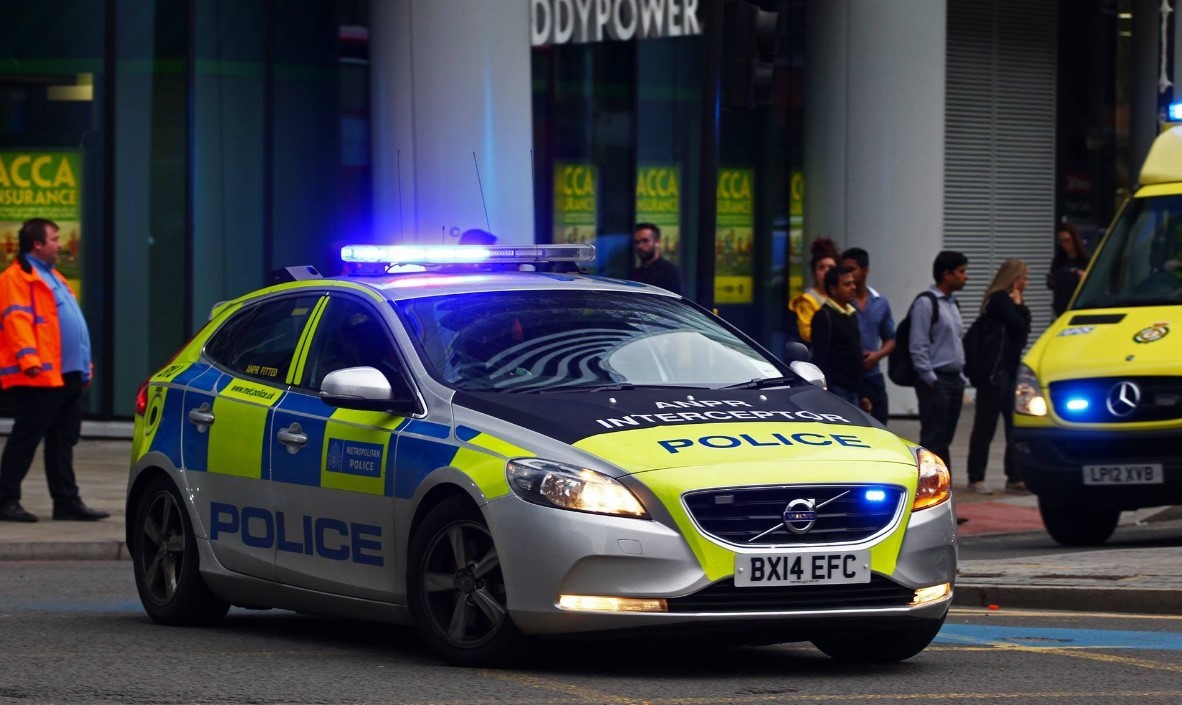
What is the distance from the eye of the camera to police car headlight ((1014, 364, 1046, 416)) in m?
12.9

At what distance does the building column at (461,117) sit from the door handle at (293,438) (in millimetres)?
11135

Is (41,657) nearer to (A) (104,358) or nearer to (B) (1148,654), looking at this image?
(B) (1148,654)

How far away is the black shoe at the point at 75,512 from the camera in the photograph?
Answer: 1404cm

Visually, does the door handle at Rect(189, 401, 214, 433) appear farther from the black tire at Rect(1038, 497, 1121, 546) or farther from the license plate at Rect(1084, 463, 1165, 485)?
the black tire at Rect(1038, 497, 1121, 546)

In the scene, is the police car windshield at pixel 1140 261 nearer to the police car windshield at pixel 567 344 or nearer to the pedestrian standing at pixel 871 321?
the pedestrian standing at pixel 871 321

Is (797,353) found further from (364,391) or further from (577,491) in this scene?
(577,491)

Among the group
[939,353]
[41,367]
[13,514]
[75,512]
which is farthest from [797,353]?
[939,353]

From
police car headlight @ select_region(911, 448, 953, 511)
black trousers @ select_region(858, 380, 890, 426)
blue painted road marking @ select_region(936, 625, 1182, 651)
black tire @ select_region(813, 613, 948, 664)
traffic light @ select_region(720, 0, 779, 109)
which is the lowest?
blue painted road marking @ select_region(936, 625, 1182, 651)

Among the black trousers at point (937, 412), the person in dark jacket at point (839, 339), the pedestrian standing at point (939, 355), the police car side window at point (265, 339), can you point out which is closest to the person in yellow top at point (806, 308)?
the person in dark jacket at point (839, 339)

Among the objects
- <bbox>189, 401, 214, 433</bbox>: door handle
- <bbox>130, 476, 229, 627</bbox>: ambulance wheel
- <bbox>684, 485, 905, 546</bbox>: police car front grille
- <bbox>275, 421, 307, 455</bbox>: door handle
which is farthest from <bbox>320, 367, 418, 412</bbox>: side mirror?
<bbox>130, 476, 229, 627</bbox>: ambulance wheel

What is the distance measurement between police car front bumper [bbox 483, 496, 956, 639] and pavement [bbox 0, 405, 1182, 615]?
3.26 meters

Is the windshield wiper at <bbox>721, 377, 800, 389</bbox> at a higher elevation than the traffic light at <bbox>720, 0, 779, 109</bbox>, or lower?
lower

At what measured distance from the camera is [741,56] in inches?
524

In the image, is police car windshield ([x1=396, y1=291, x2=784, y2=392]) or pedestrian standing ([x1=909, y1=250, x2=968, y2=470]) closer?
police car windshield ([x1=396, y1=291, x2=784, y2=392])
